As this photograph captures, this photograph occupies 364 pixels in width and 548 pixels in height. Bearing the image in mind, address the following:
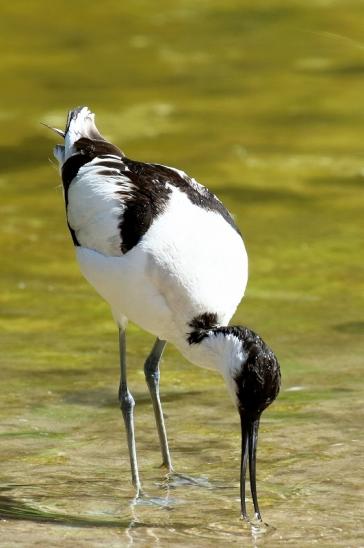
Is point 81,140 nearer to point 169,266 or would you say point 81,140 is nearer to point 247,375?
point 169,266

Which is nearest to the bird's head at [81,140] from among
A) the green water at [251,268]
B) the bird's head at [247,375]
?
the green water at [251,268]

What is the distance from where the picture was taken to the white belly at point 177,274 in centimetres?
607

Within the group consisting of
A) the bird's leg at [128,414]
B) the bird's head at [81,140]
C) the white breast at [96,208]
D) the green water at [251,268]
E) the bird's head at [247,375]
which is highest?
the bird's head at [81,140]

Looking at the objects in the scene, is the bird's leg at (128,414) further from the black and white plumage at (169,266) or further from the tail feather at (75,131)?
the tail feather at (75,131)

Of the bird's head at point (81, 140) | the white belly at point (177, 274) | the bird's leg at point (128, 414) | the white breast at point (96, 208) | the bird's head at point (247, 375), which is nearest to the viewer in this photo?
the bird's head at point (247, 375)

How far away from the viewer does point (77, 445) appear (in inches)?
263

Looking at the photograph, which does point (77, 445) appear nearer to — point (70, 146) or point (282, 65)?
point (70, 146)

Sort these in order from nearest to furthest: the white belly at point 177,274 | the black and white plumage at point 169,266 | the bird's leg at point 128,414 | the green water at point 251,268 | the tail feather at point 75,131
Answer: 1. the black and white plumage at point 169,266
2. the green water at point 251,268
3. the white belly at point 177,274
4. the bird's leg at point 128,414
5. the tail feather at point 75,131

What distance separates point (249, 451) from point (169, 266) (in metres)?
0.96

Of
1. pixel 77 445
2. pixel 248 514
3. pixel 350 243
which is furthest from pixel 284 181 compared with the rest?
pixel 248 514

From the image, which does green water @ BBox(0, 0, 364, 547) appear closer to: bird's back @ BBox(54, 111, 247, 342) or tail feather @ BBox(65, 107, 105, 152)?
bird's back @ BBox(54, 111, 247, 342)

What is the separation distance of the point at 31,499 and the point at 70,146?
2.20 meters

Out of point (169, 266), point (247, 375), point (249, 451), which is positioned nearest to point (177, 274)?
point (169, 266)

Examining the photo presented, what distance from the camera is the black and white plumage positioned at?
5.75 m
